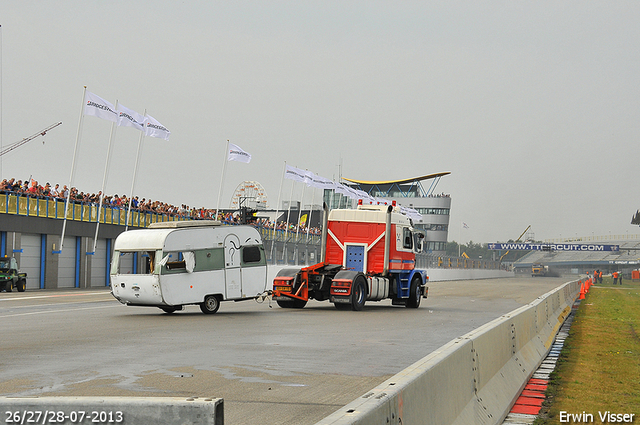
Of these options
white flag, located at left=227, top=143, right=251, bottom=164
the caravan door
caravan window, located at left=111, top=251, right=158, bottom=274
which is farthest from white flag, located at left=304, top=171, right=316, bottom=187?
caravan window, located at left=111, top=251, right=158, bottom=274

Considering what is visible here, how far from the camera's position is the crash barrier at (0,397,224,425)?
3639 millimetres

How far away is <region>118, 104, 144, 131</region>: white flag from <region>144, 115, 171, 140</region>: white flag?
0.39 meters

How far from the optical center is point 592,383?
Result: 1007 centimetres

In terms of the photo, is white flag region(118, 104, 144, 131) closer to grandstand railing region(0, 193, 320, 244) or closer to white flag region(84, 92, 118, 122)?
white flag region(84, 92, 118, 122)

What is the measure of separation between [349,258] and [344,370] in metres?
14.4

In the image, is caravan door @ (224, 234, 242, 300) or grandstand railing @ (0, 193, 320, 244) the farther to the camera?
grandstand railing @ (0, 193, 320, 244)

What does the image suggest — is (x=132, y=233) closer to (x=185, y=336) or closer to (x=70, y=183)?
(x=185, y=336)

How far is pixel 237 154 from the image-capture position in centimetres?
5331

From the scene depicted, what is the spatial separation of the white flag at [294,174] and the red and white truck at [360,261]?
3835cm

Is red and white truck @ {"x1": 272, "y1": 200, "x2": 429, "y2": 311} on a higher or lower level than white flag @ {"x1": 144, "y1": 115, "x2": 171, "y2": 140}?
lower

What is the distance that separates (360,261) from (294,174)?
4048 centimetres

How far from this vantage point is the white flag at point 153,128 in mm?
45747

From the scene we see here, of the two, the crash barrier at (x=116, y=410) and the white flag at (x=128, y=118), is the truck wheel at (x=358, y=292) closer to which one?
the crash barrier at (x=116, y=410)

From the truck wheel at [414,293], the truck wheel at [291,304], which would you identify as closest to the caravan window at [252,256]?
the truck wheel at [291,304]
